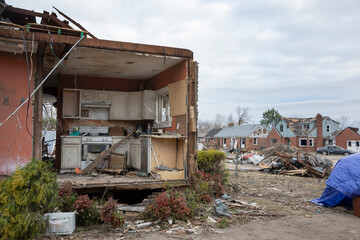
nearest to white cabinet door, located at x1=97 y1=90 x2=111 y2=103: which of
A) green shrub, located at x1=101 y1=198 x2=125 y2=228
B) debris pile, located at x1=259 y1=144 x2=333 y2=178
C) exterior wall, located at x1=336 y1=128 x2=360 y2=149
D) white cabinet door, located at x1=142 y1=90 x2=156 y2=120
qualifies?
white cabinet door, located at x1=142 y1=90 x2=156 y2=120

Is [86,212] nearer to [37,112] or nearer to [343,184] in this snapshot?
[37,112]

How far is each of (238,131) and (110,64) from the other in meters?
41.9

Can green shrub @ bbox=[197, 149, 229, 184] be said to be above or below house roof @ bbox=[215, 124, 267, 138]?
below

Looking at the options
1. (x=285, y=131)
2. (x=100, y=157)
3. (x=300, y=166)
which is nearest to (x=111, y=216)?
(x=100, y=157)

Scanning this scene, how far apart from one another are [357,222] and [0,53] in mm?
8530

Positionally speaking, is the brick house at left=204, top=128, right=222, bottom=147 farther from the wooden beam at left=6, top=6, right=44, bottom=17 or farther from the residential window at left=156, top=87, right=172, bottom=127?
the wooden beam at left=6, top=6, right=44, bottom=17

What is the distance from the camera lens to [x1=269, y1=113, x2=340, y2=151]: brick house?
4191cm

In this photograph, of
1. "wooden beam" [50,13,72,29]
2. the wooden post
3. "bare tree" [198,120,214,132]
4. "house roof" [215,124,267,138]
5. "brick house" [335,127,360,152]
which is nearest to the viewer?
the wooden post

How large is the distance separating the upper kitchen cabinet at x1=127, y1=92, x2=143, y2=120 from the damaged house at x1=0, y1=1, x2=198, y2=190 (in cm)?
3

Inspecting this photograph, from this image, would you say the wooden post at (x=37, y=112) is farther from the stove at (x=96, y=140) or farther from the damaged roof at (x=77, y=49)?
the stove at (x=96, y=140)

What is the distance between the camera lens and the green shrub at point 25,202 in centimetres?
450

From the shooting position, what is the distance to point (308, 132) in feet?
140

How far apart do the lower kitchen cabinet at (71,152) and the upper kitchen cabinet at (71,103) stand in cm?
107

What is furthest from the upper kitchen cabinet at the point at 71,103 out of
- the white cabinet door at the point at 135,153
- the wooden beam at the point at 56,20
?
the wooden beam at the point at 56,20
